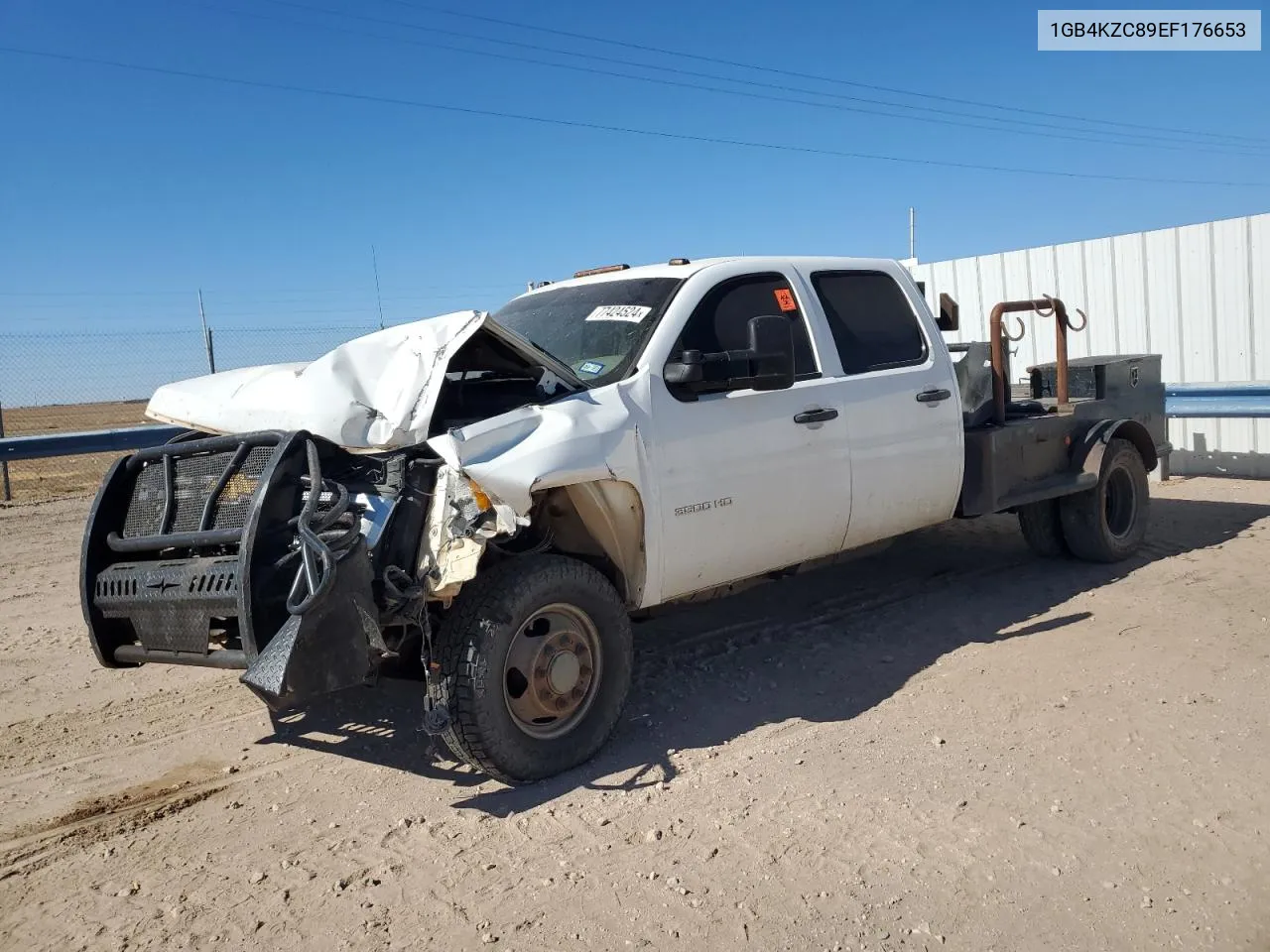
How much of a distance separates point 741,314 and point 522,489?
70.0 inches

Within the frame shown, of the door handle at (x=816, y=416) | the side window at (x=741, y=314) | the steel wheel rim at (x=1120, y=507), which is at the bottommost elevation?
the steel wheel rim at (x=1120, y=507)

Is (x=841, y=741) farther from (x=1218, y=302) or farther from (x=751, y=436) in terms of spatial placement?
(x=1218, y=302)

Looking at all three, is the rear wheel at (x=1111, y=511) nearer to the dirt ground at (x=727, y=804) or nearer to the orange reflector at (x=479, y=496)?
the dirt ground at (x=727, y=804)

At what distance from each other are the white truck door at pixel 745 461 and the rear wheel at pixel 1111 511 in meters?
2.71

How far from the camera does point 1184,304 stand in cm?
1088

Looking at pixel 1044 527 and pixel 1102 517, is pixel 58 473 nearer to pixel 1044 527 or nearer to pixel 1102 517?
pixel 1044 527

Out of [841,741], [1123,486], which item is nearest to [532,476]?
[841,741]

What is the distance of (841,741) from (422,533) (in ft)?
6.41

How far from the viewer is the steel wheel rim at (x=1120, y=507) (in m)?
7.32

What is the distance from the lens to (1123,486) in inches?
289

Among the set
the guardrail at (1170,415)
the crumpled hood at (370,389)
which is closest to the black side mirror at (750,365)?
the crumpled hood at (370,389)

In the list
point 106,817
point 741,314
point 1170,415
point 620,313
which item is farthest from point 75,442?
point 1170,415

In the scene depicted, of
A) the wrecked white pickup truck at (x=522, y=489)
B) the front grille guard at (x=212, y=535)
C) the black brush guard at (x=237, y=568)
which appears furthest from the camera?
the wrecked white pickup truck at (x=522, y=489)

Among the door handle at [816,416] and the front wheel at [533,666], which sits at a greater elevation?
the door handle at [816,416]
